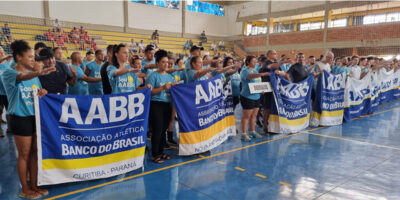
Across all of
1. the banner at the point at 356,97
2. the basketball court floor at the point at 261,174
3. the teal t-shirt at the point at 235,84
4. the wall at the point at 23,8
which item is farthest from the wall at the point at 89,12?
the banner at the point at 356,97

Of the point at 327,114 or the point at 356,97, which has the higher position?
the point at 356,97

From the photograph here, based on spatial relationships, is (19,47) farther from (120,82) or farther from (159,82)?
(159,82)

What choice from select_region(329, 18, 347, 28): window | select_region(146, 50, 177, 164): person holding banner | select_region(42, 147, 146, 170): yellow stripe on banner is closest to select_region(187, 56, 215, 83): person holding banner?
select_region(146, 50, 177, 164): person holding banner

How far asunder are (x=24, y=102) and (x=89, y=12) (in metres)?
17.0

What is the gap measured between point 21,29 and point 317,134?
15.3 metres

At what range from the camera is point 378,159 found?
4.16 metres

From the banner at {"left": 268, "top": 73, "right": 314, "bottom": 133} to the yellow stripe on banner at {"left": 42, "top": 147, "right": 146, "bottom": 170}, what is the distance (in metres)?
3.10

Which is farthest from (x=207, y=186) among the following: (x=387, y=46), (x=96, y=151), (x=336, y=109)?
(x=387, y=46)

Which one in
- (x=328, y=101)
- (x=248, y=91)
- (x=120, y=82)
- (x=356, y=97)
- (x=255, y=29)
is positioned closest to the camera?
(x=120, y=82)

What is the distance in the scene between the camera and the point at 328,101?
6.48m

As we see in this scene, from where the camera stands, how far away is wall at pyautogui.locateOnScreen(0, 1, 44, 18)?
46.3 ft

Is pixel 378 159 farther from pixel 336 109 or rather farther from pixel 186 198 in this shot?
pixel 186 198

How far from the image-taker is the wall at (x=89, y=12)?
1620 centimetres

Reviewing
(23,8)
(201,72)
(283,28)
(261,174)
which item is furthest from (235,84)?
(283,28)
